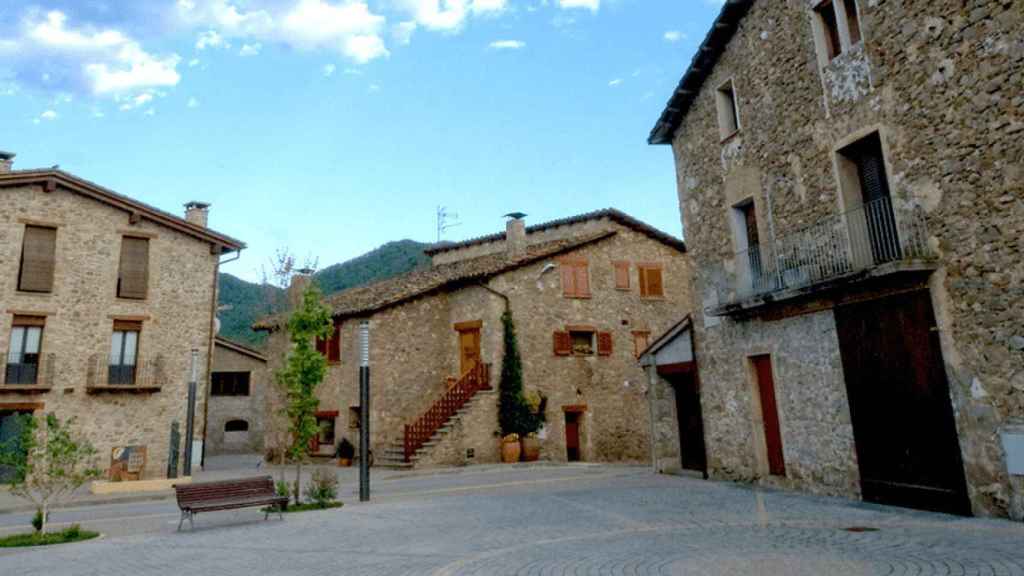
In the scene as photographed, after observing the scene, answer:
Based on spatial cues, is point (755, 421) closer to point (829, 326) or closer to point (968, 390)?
point (829, 326)

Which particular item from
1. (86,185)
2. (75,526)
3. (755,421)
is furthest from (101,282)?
Result: (755,421)

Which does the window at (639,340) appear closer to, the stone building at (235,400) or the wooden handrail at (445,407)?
the wooden handrail at (445,407)

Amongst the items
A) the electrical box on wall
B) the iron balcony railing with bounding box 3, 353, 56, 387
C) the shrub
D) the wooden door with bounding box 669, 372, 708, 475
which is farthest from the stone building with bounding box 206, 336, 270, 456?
the electrical box on wall

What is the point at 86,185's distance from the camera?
20188 millimetres

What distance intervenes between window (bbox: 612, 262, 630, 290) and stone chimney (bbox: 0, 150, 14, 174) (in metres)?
21.5

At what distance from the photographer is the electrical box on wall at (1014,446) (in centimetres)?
747

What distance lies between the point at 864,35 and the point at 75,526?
47.9 feet

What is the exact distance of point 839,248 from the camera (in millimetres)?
10164

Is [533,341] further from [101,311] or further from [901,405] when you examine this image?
[101,311]

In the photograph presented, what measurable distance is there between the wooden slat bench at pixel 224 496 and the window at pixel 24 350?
12763mm

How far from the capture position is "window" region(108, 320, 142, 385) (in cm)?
2012

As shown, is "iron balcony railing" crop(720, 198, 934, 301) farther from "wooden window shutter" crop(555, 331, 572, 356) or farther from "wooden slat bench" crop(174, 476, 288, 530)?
"wooden window shutter" crop(555, 331, 572, 356)

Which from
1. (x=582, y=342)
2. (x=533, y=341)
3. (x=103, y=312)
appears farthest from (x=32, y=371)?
(x=582, y=342)

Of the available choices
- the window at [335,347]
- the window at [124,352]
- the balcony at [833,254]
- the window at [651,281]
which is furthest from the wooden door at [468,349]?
the balcony at [833,254]
